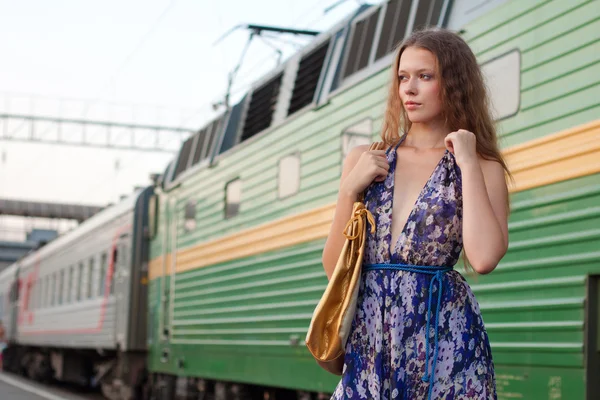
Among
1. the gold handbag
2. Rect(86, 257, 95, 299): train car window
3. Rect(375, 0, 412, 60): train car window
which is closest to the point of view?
the gold handbag

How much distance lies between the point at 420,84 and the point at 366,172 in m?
0.26

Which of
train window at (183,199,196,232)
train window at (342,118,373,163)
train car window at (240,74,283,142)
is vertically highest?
train car window at (240,74,283,142)

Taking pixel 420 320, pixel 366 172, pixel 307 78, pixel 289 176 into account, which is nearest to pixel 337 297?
pixel 420 320

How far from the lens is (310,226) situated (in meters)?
8.04

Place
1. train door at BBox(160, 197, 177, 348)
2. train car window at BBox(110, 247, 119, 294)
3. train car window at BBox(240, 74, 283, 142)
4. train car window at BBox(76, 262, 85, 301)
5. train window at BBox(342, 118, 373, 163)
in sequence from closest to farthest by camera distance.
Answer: train window at BBox(342, 118, 373, 163) < train car window at BBox(240, 74, 283, 142) < train door at BBox(160, 197, 177, 348) < train car window at BBox(110, 247, 119, 294) < train car window at BBox(76, 262, 85, 301)

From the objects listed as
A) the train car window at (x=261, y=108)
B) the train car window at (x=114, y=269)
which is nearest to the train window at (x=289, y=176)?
the train car window at (x=261, y=108)

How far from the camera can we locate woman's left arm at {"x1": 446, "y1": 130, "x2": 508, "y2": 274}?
2236 millimetres

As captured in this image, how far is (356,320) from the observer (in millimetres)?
2338

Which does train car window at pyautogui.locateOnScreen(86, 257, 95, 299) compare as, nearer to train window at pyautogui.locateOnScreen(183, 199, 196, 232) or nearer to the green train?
the green train

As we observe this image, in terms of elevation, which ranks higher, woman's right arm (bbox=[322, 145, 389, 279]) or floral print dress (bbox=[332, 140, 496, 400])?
woman's right arm (bbox=[322, 145, 389, 279])

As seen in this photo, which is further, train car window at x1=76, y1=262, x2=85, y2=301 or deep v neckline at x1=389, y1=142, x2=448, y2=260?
train car window at x1=76, y1=262, x2=85, y2=301

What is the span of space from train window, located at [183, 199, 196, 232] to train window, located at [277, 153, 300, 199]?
2.72 metres

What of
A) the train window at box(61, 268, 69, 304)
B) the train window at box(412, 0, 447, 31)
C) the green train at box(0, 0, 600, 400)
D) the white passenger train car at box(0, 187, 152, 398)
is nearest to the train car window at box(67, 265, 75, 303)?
the white passenger train car at box(0, 187, 152, 398)

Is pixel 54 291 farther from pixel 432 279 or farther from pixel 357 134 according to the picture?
pixel 432 279
